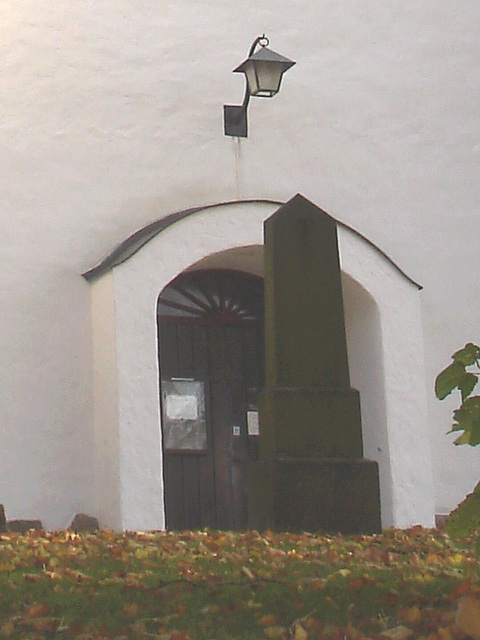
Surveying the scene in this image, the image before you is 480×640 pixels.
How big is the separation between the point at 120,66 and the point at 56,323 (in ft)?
7.92

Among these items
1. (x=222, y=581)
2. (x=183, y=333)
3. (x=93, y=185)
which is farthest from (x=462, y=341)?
(x=222, y=581)

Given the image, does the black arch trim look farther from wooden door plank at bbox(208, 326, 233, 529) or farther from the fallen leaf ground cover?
the fallen leaf ground cover

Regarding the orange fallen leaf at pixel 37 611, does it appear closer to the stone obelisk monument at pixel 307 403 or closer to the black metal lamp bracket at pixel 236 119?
the stone obelisk monument at pixel 307 403

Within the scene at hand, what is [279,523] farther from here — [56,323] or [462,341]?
[462,341]

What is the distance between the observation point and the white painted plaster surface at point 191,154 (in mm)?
10359

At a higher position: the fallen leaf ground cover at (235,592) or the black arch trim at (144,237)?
the black arch trim at (144,237)

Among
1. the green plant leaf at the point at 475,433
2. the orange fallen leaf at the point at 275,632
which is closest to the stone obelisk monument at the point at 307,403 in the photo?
the orange fallen leaf at the point at 275,632

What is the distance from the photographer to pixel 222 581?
5.42 meters

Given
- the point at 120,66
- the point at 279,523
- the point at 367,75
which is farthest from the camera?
the point at 367,75

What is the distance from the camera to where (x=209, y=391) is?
11.4 metres

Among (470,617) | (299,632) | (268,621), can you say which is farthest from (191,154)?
(470,617)

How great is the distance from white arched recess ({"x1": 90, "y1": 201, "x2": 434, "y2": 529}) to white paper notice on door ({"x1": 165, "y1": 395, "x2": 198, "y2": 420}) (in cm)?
96

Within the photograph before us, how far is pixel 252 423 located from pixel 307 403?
3422mm

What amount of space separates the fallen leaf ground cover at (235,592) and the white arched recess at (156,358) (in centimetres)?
303
